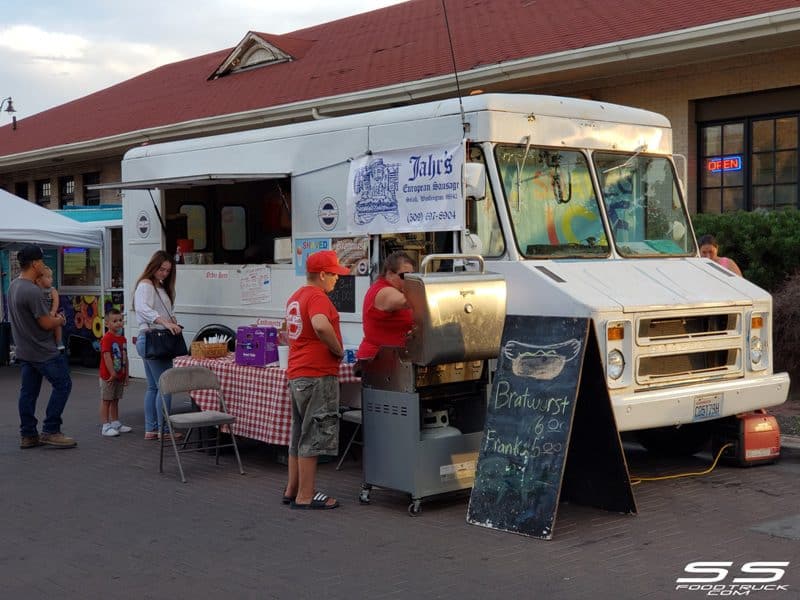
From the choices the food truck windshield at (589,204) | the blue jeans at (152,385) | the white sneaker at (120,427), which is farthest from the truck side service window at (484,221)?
the white sneaker at (120,427)

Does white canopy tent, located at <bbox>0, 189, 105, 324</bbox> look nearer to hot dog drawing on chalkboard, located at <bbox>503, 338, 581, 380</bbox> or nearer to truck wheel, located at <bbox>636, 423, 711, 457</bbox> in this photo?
truck wheel, located at <bbox>636, 423, 711, 457</bbox>

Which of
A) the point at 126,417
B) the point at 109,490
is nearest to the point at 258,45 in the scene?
the point at 126,417

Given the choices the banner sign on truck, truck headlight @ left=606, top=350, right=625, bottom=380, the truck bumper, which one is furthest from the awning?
the truck bumper

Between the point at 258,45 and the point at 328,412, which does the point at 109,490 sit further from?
the point at 258,45

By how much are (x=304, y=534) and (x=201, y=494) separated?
1.53 meters

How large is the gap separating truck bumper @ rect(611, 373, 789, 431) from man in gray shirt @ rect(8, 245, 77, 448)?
5.34 m

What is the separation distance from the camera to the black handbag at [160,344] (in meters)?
9.95

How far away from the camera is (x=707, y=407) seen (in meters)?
7.85

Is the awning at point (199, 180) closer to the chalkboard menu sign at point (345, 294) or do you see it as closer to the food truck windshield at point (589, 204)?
the chalkboard menu sign at point (345, 294)

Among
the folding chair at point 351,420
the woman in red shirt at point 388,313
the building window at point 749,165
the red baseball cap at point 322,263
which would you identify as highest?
the building window at point 749,165

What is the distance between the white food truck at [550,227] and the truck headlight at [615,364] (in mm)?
11

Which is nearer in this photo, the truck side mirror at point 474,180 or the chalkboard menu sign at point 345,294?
the truck side mirror at point 474,180

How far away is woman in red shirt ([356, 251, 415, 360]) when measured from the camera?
23.8 ft

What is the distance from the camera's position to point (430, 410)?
25.7ft
